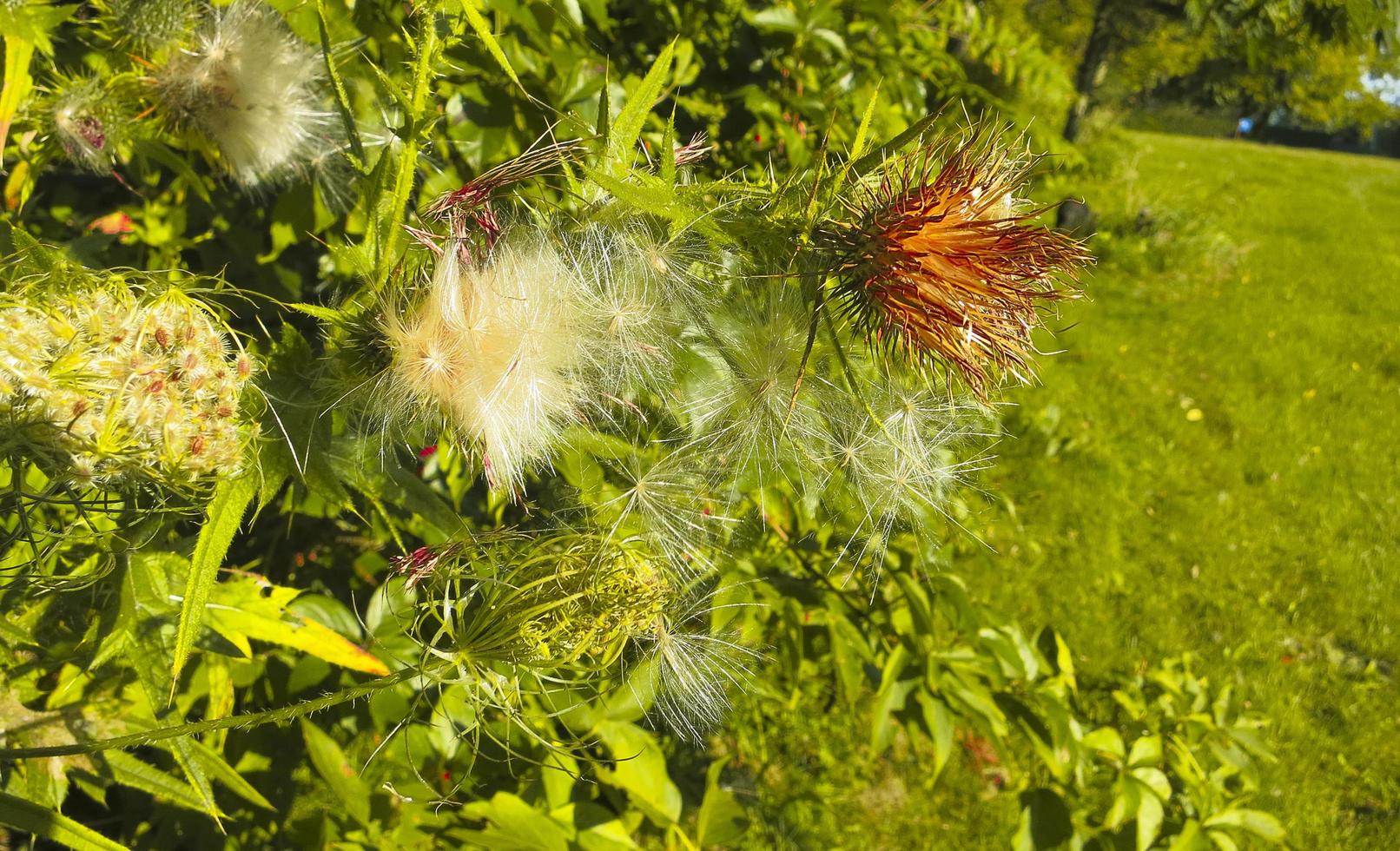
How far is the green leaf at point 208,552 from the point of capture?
77 centimetres

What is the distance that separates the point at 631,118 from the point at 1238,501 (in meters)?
5.07

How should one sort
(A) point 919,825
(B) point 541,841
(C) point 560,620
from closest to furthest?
(C) point 560,620 < (B) point 541,841 < (A) point 919,825

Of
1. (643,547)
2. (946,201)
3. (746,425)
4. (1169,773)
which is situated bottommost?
(1169,773)

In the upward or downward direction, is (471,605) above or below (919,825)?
above

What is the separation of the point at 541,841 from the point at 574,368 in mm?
780

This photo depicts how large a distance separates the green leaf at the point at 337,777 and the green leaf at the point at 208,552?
2.12 ft

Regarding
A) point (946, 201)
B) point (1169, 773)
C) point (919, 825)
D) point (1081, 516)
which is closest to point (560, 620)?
point (946, 201)

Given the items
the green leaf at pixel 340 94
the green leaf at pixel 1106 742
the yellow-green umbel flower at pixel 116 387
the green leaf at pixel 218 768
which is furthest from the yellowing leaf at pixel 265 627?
the green leaf at pixel 1106 742

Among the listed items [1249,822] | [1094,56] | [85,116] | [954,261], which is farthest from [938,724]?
[1094,56]

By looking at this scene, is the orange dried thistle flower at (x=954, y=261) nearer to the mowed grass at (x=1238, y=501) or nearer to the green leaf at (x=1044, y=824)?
the mowed grass at (x=1238, y=501)

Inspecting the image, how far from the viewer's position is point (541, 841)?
1.30 metres

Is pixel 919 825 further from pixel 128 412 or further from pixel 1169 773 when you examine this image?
pixel 128 412

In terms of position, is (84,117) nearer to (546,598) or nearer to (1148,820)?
(546,598)

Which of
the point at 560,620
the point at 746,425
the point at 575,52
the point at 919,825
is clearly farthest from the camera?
the point at 919,825
